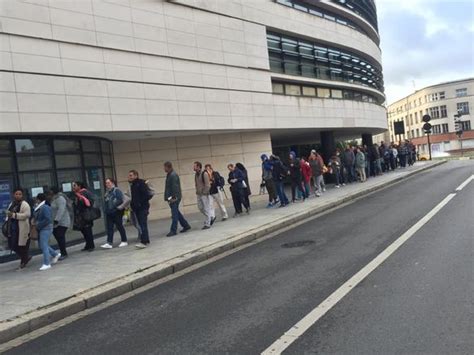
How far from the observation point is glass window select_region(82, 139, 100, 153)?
1411 cm

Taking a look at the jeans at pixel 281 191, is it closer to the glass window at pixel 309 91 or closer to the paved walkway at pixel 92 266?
the paved walkway at pixel 92 266

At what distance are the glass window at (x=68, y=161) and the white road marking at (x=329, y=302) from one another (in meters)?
8.74

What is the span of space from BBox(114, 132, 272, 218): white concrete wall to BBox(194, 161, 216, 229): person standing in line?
17.5 feet

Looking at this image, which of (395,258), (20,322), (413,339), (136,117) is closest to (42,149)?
(136,117)

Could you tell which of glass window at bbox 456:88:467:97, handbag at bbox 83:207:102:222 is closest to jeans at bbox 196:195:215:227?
handbag at bbox 83:207:102:222

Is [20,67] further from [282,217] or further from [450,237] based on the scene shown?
[450,237]

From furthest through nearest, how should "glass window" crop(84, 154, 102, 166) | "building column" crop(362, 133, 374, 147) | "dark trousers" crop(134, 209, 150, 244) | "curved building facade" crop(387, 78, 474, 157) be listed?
"curved building facade" crop(387, 78, 474, 157) → "building column" crop(362, 133, 374, 147) → "glass window" crop(84, 154, 102, 166) → "dark trousers" crop(134, 209, 150, 244)

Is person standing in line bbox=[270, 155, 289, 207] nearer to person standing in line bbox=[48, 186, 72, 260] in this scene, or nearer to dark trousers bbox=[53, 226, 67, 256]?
person standing in line bbox=[48, 186, 72, 260]

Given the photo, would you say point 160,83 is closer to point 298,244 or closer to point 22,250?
point 22,250

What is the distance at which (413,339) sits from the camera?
14.5 feet

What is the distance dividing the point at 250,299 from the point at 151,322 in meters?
1.28

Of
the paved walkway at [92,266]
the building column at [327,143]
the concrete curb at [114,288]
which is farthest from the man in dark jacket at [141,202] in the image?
the building column at [327,143]

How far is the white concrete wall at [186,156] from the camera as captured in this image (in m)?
17.6

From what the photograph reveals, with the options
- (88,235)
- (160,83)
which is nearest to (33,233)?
(88,235)
